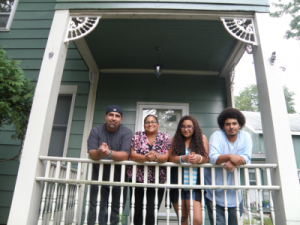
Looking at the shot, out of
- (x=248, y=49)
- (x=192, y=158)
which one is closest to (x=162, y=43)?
(x=248, y=49)

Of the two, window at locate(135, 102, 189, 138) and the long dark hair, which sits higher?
window at locate(135, 102, 189, 138)

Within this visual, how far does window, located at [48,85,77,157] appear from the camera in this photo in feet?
13.1

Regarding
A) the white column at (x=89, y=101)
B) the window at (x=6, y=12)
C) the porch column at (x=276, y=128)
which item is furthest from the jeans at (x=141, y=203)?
the window at (x=6, y=12)

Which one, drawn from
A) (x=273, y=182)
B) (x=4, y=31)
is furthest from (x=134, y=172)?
(x=4, y=31)

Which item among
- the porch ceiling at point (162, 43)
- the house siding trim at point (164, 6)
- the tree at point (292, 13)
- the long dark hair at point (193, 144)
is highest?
the tree at point (292, 13)

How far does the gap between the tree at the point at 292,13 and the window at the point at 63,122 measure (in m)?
16.4

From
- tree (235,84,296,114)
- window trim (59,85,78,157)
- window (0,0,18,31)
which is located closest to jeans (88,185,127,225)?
window trim (59,85,78,157)

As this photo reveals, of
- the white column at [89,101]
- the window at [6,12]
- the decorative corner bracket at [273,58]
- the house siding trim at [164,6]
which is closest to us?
the decorative corner bracket at [273,58]

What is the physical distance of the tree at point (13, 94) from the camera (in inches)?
105

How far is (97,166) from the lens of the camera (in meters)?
2.38

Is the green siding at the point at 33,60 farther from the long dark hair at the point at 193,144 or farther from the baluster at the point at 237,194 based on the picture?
the baluster at the point at 237,194

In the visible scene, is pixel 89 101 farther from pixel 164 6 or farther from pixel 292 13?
pixel 292 13

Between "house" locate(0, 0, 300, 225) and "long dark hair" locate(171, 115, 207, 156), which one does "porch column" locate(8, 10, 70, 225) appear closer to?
"house" locate(0, 0, 300, 225)

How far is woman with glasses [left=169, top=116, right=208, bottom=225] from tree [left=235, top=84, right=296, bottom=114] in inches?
1258
